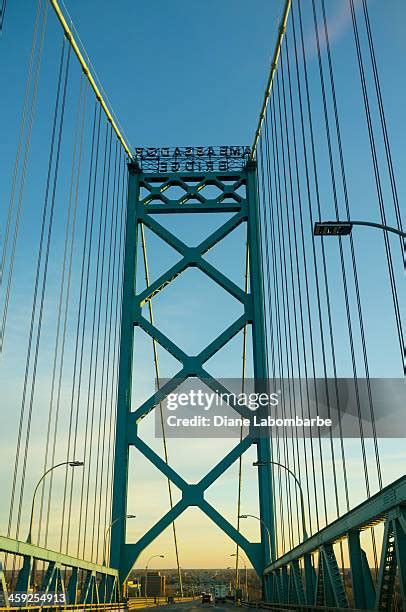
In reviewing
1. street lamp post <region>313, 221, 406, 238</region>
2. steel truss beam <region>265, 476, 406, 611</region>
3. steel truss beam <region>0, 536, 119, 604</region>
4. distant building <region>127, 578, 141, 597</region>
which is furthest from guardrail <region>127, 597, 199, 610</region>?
street lamp post <region>313, 221, 406, 238</region>

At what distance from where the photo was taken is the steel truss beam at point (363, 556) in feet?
21.4

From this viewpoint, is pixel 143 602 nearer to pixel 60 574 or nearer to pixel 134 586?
pixel 60 574

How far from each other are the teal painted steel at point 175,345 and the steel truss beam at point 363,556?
1024 cm

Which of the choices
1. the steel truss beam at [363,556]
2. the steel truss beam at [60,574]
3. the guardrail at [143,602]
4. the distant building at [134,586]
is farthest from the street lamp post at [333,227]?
the distant building at [134,586]

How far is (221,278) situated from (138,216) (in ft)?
13.3

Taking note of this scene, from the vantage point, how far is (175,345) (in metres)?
25.8

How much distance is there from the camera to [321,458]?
1670 centimetres

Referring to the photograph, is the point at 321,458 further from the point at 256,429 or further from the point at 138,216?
the point at 138,216

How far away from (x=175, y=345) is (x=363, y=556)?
17.9m

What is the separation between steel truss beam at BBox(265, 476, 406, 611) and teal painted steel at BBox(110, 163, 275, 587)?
1024 centimetres

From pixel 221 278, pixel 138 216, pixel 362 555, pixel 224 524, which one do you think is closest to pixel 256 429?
pixel 224 524

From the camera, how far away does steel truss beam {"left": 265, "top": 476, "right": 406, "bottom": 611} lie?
653cm

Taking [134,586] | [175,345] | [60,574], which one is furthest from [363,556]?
[134,586]

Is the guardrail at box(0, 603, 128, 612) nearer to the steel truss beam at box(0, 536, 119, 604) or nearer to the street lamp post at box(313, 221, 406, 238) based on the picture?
the steel truss beam at box(0, 536, 119, 604)
